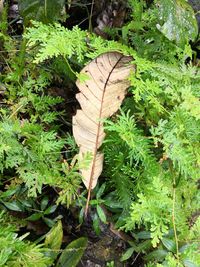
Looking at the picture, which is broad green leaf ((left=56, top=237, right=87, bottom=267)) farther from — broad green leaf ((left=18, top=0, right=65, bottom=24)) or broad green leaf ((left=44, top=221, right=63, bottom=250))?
broad green leaf ((left=18, top=0, right=65, bottom=24))

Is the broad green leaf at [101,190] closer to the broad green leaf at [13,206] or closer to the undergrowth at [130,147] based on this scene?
the undergrowth at [130,147]

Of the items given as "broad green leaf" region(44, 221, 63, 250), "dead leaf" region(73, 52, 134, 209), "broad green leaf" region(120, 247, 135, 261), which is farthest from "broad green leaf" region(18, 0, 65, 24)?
"broad green leaf" region(120, 247, 135, 261)

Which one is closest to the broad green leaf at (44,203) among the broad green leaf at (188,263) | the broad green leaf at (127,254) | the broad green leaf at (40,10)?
the broad green leaf at (127,254)

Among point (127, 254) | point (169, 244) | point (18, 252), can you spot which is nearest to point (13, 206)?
point (18, 252)

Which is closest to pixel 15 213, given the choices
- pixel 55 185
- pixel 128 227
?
pixel 55 185

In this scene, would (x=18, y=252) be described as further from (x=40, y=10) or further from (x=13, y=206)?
(x=40, y=10)
